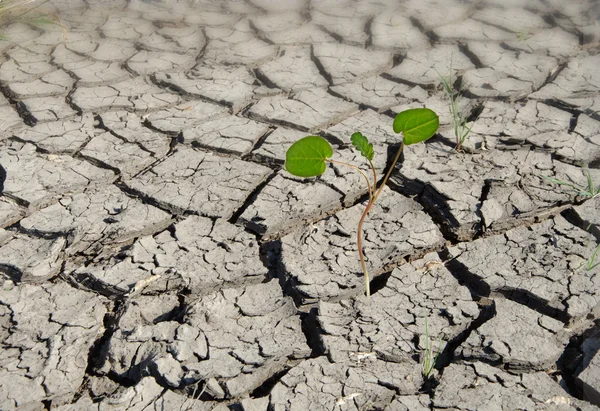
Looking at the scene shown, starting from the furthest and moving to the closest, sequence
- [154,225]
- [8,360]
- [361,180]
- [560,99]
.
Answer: [560,99] < [361,180] < [154,225] < [8,360]

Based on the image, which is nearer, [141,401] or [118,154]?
[141,401]

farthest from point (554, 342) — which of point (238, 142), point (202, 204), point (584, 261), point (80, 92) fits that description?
point (80, 92)

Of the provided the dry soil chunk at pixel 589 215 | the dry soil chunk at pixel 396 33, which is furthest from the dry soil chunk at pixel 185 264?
the dry soil chunk at pixel 396 33

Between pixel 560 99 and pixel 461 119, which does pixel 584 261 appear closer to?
pixel 461 119

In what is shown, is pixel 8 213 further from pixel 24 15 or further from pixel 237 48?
pixel 24 15

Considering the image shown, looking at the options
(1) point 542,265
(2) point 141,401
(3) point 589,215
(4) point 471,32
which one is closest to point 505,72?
(4) point 471,32

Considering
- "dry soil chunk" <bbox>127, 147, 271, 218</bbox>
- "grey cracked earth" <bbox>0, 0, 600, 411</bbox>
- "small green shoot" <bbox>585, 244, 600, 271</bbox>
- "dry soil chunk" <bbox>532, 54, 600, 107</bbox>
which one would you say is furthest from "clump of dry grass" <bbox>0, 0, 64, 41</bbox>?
"small green shoot" <bbox>585, 244, 600, 271</bbox>
